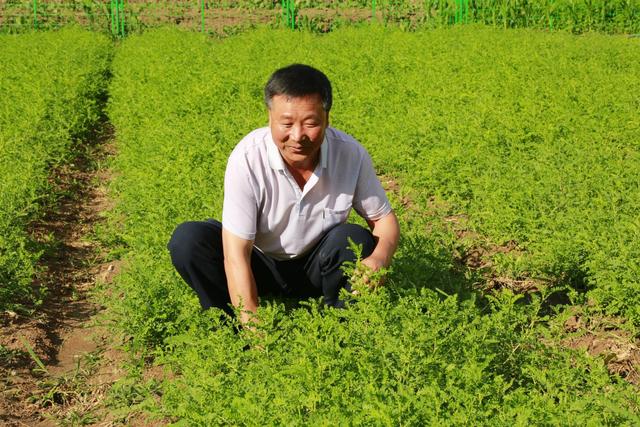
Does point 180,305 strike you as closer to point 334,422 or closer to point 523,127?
point 334,422

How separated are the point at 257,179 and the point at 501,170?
12.7ft

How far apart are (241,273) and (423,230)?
239cm

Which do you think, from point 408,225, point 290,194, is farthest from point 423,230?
point 290,194

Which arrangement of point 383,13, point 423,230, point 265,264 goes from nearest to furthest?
1. point 265,264
2. point 423,230
3. point 383,13

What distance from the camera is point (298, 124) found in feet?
14.5

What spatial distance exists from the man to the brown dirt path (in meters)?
0.96

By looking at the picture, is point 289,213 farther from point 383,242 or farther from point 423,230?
point 423,230

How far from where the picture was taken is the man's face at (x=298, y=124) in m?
4.38

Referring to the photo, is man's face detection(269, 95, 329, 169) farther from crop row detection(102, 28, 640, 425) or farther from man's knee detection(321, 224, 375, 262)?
crop row detection(102, 28, 640, 425)

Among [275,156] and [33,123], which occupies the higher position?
[275,156]

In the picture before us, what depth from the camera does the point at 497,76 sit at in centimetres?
1279

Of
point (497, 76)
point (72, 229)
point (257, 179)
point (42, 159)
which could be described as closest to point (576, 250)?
point (257, 179)

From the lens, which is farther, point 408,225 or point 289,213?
point 408,225

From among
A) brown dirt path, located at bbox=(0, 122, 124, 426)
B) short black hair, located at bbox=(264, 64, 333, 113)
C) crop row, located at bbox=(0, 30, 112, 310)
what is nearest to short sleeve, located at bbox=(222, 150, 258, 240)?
short black hair, located at bbox=(264, 64, 333, 113)
